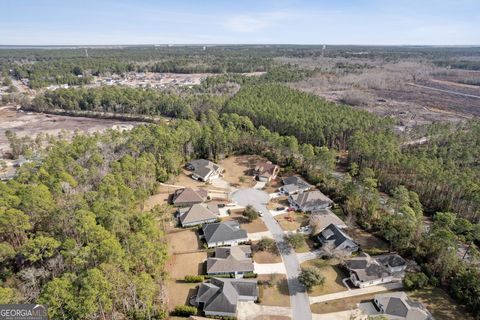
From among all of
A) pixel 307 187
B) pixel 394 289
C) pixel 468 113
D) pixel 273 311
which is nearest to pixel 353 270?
pixel 394 289

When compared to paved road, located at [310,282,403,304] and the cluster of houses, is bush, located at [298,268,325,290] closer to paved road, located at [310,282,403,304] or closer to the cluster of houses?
paved road, located at [310,282,403,304]

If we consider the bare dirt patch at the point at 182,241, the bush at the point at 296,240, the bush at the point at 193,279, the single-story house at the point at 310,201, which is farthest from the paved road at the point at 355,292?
the bare dirt patch at the point at 182,241

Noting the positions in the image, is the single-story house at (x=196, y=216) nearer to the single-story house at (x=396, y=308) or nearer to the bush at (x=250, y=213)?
the bush at (x=250, y=213)

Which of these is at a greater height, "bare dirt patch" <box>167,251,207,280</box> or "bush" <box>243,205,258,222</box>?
"bush" <box>243,205,258,222</box>

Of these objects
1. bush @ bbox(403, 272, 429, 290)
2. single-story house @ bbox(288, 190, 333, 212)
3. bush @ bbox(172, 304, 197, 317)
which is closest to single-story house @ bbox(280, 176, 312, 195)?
single-story house @ bbox(288, 190, 333, 212)

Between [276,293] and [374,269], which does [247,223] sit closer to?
[276,293]

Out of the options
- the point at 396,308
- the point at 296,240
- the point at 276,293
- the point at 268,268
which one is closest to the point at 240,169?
the point at 296,240
